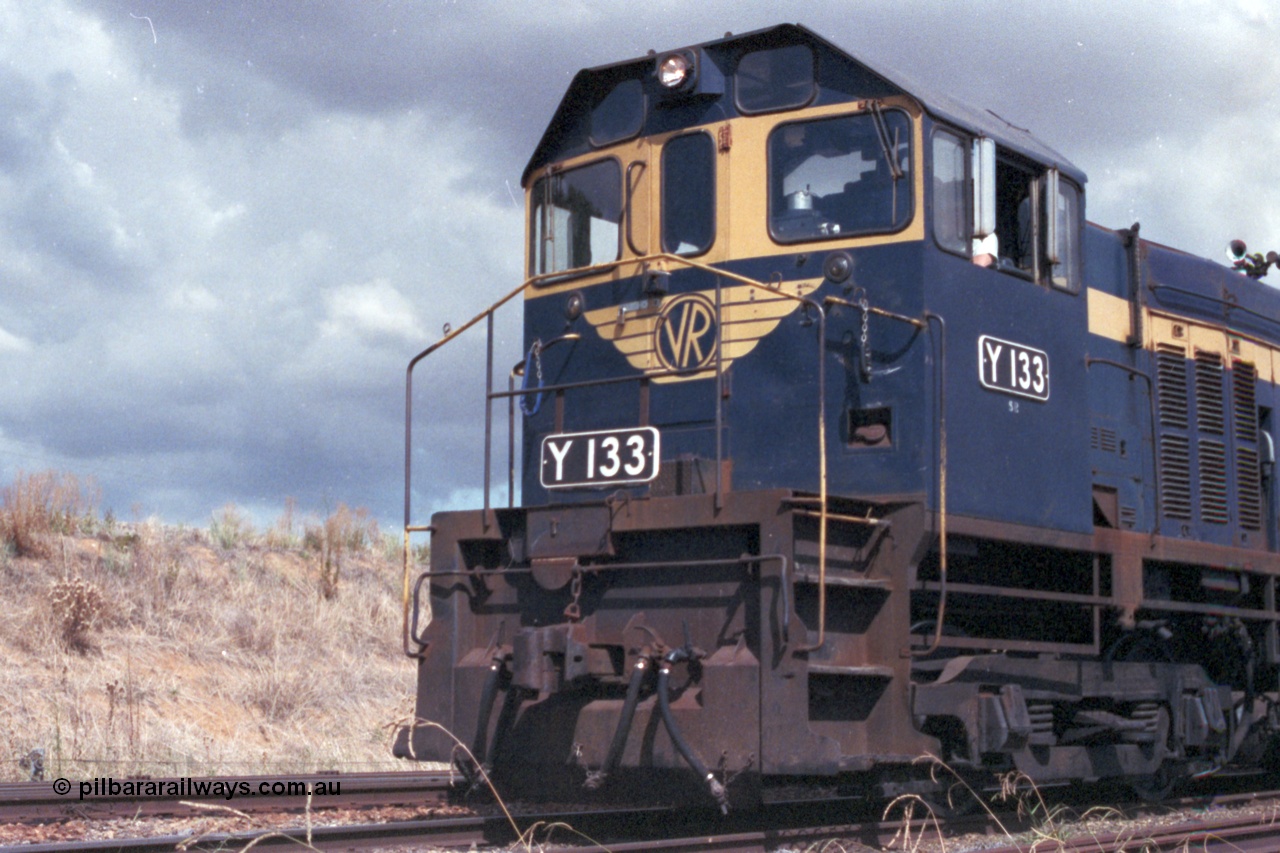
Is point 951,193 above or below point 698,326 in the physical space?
above

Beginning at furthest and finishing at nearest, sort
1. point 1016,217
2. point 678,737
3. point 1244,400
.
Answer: point 1244,400 → point 1016,217 → point 678,737

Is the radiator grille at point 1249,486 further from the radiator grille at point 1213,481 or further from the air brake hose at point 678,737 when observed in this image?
the air brake hose at point 678,737

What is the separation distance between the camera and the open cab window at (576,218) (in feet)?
24.2

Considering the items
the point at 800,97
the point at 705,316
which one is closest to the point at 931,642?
the point at 705,316

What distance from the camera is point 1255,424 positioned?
9.38 meters

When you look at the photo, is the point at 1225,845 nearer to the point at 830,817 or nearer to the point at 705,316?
the point at 830,817

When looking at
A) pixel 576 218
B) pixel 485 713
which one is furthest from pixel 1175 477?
pixel 485 713

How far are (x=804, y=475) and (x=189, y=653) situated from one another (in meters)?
8.32

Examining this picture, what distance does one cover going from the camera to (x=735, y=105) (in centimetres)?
689

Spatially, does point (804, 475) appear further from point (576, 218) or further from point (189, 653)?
point (189, 653)

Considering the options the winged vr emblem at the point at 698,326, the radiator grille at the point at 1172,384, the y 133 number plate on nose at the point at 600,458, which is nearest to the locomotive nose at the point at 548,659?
the y 133 number plate on nose at the point at 600,458

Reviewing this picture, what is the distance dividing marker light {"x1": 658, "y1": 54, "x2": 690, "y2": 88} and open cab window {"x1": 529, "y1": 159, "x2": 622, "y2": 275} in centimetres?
56

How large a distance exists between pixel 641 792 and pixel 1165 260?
16.3 ft

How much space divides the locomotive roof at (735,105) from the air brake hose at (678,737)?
2.78m
